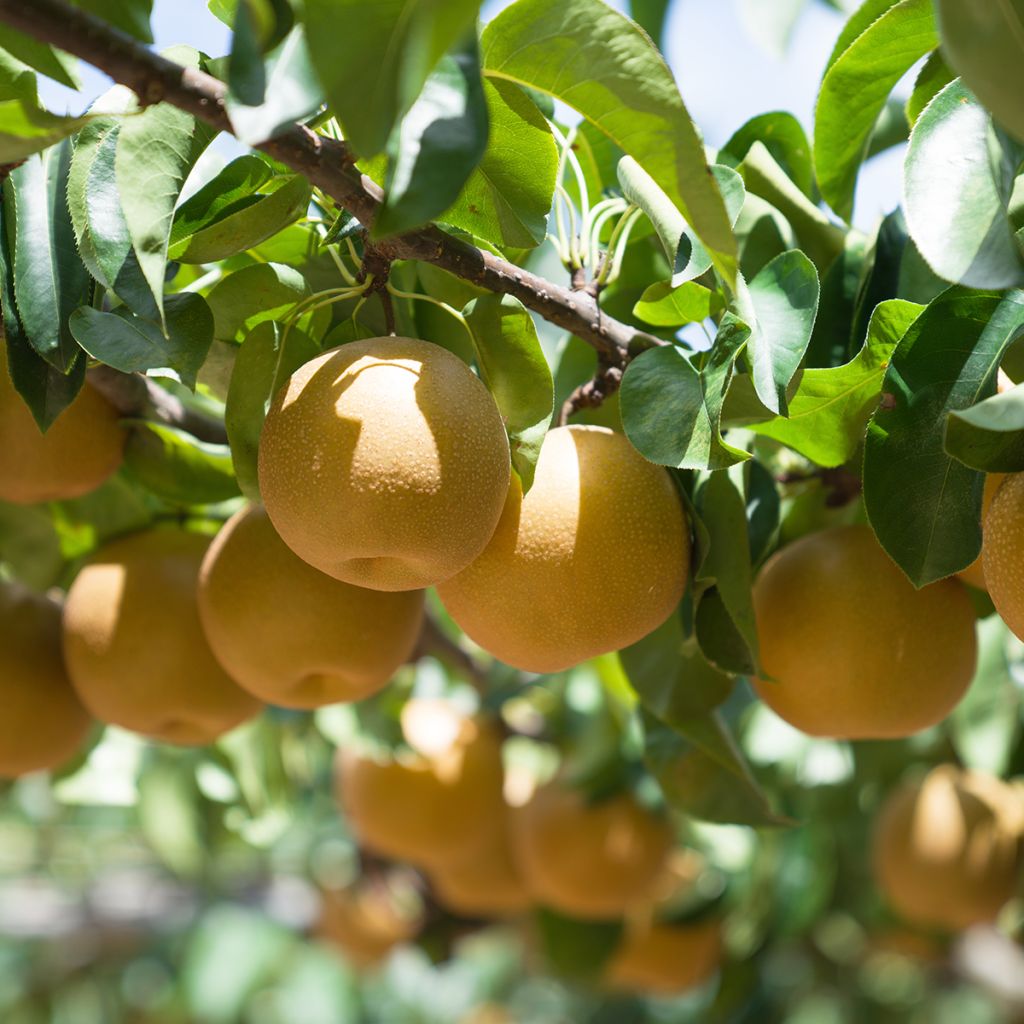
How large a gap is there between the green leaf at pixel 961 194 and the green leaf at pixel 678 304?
7.5 inches

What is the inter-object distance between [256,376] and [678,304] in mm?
311

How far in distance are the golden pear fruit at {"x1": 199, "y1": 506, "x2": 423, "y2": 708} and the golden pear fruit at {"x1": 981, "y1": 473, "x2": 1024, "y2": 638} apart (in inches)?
18.3

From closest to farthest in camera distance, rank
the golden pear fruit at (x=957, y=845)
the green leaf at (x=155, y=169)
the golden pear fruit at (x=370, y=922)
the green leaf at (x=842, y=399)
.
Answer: the green leaf at (x=155, y=169), the green leaf at (x=842, y=399), the golden pear fruit at (x=957, y=845), the golden pear fruit at (x=370, y=922)

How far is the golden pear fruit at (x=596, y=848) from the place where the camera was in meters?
1.85

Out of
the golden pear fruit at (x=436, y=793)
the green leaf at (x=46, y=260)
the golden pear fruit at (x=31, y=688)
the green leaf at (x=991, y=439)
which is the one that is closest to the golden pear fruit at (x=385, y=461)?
the green leaf at (x=46, y=260)

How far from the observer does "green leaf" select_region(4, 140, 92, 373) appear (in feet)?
2.42

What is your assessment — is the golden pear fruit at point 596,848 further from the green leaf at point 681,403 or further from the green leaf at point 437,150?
the green leaf at point 437,150

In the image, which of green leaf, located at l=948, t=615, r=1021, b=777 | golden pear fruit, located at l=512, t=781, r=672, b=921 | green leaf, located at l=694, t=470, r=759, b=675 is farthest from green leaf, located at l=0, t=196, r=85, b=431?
golden pear fruit, located at l=512, t=781, r=672, b=921

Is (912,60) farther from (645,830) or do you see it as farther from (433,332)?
(645,830)

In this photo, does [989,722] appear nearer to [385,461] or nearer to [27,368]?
[385,461]

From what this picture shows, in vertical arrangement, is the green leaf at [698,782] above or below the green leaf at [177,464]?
below

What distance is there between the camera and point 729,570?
2.61 ft

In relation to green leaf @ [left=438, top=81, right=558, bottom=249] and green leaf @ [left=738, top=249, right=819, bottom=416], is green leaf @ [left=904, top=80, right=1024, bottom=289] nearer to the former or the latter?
green leaf @ [left=738, top=249, right=819, bottom=416]

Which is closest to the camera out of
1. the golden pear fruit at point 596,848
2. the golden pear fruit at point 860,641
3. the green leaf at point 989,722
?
the golden pear fruit at point 860,641
